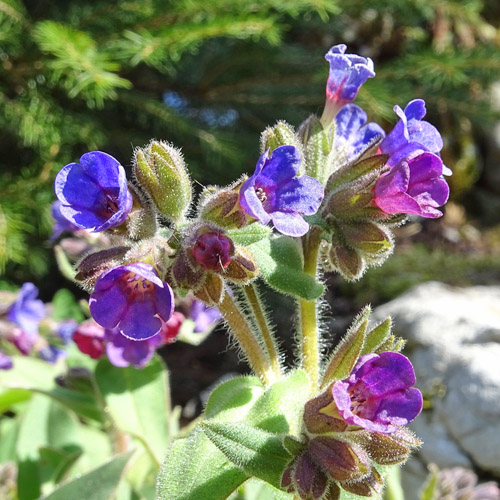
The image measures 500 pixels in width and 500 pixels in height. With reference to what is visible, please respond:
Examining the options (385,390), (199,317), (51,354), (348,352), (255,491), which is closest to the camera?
(385,390)

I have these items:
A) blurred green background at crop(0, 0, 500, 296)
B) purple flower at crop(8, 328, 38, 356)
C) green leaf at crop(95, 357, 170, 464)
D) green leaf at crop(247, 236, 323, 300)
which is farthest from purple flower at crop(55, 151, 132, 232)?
blurred green background at crop(0, 0, 500, 296)

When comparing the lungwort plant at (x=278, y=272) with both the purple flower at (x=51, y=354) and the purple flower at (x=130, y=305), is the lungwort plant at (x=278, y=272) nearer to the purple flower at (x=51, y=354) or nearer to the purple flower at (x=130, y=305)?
the purple flower at (x=130, y=305)

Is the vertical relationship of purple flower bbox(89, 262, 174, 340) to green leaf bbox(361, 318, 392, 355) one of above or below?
above

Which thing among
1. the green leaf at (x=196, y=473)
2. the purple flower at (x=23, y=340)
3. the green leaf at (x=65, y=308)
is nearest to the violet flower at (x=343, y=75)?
the green leaf at (x=196, y=473)

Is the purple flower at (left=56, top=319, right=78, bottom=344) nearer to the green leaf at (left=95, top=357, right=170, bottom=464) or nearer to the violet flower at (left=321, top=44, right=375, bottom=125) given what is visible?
the green leaf at (left=95, top=357, right=170, bottom=464)

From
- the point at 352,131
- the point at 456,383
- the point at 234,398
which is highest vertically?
the point at 352,131

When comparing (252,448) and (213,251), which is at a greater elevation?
(213,251)

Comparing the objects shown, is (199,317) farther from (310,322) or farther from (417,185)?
(417,185)

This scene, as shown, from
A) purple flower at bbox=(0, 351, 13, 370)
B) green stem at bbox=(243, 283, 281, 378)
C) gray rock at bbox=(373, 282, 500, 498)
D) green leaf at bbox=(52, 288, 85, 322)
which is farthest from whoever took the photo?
green leaf at bbox=(52, 288, 85, 322)

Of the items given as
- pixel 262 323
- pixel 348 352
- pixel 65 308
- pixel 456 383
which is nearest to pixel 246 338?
pixel 262 323
